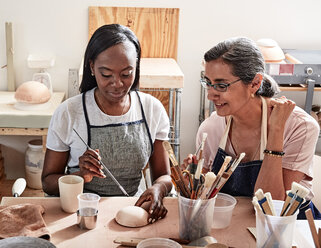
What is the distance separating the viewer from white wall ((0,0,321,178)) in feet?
11.7

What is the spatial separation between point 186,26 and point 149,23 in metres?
0.26

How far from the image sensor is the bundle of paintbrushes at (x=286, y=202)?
138cm

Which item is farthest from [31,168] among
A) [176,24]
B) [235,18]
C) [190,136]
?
[235,18]

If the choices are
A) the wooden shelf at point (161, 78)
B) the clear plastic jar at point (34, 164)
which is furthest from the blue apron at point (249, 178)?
the clear plastic jar at point (34, 164)

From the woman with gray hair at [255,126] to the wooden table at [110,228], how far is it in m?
0.18

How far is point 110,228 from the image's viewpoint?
1.65 m

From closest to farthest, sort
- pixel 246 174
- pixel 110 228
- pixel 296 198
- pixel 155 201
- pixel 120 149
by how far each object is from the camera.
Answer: pixel 296 198 → pixel 110 228 → pixel 155 201 → pixel 246 174 → pixel 120 149

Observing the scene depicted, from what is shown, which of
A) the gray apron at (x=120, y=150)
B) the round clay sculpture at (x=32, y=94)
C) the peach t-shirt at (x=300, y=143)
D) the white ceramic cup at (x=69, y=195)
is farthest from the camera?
the round clay sculpture at (x=32, y=94)

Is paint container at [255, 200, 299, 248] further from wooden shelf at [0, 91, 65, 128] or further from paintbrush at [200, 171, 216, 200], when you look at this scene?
wooden shelf at [0, 91, 65, 128]

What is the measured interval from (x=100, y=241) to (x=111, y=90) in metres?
0.69

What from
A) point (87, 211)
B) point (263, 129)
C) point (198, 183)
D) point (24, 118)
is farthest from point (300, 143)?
point (24, 118)

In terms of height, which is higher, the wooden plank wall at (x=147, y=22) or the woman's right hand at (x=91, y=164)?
the wooden plank wall at (x=147, y=22)

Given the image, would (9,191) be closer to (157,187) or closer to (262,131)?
(157,187)

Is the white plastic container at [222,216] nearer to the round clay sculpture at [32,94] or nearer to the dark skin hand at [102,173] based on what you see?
the dark skin hand at [102,173]
